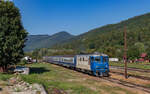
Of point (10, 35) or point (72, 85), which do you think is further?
point (10, 35)

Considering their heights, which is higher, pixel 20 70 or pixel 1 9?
pixel 1 9

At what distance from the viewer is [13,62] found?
1072 inches

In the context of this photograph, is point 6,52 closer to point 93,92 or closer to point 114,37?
point 93,92

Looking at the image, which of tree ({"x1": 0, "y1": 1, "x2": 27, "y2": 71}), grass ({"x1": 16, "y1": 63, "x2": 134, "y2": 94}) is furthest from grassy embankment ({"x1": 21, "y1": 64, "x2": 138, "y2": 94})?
tree ({"x1": 0, "y1": 1, "x2": 27, "y2": 71})

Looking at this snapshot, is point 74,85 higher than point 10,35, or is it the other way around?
point 10,35

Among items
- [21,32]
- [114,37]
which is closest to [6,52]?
[21,32]

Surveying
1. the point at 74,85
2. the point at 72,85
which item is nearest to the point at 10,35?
the point at 72,85

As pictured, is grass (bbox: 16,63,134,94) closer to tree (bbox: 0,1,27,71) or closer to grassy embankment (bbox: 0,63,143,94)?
grassy embankment (bbox: 0,63,143,94)

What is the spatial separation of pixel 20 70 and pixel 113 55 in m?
79.6

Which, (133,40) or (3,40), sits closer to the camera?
(3,40)

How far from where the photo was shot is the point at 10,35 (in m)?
26.7

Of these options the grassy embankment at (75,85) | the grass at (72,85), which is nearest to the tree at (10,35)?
the grassy embankment at (75,85)

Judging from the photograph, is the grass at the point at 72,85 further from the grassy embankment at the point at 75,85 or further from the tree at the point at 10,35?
the tree at the point at 10,35

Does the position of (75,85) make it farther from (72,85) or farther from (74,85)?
(72,85)
